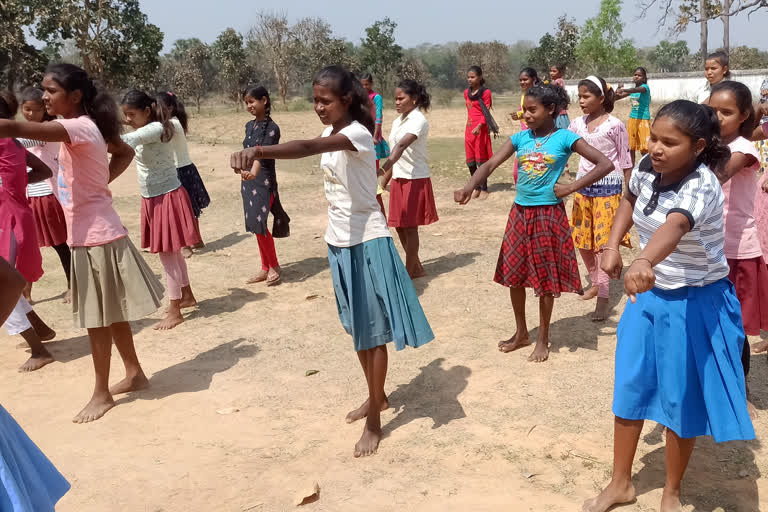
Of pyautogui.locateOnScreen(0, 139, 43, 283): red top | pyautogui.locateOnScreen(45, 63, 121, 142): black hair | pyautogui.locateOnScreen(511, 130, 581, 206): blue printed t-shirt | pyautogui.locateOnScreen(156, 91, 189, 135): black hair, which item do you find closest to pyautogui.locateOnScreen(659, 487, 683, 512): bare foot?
pyautogui.locateOnScreen(511, 130, 581, 206): blue printed t-shirt

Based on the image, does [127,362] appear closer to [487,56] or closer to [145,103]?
[145,103]

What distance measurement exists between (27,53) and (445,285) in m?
27.5

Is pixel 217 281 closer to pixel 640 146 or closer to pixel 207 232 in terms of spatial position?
pixel 207 232

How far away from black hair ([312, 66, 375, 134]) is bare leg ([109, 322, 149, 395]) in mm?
1949

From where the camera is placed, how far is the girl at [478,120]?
970 cm

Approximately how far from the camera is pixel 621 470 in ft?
9.14

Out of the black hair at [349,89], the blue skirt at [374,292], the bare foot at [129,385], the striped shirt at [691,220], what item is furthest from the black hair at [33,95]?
the striped shirt at [691,220]

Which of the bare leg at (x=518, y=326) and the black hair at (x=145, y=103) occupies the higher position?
the black hair at (x=145, y=103)

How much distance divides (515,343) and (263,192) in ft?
9.46

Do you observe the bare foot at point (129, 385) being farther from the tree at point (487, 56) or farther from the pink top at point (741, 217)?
the tree at point (487, 56)

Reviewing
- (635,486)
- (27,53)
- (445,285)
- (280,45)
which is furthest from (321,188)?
(280,45)

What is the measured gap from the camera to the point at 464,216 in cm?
870

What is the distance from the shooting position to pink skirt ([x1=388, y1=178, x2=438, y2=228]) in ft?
20.5

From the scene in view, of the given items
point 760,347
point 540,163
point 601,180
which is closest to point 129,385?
point 540,163
